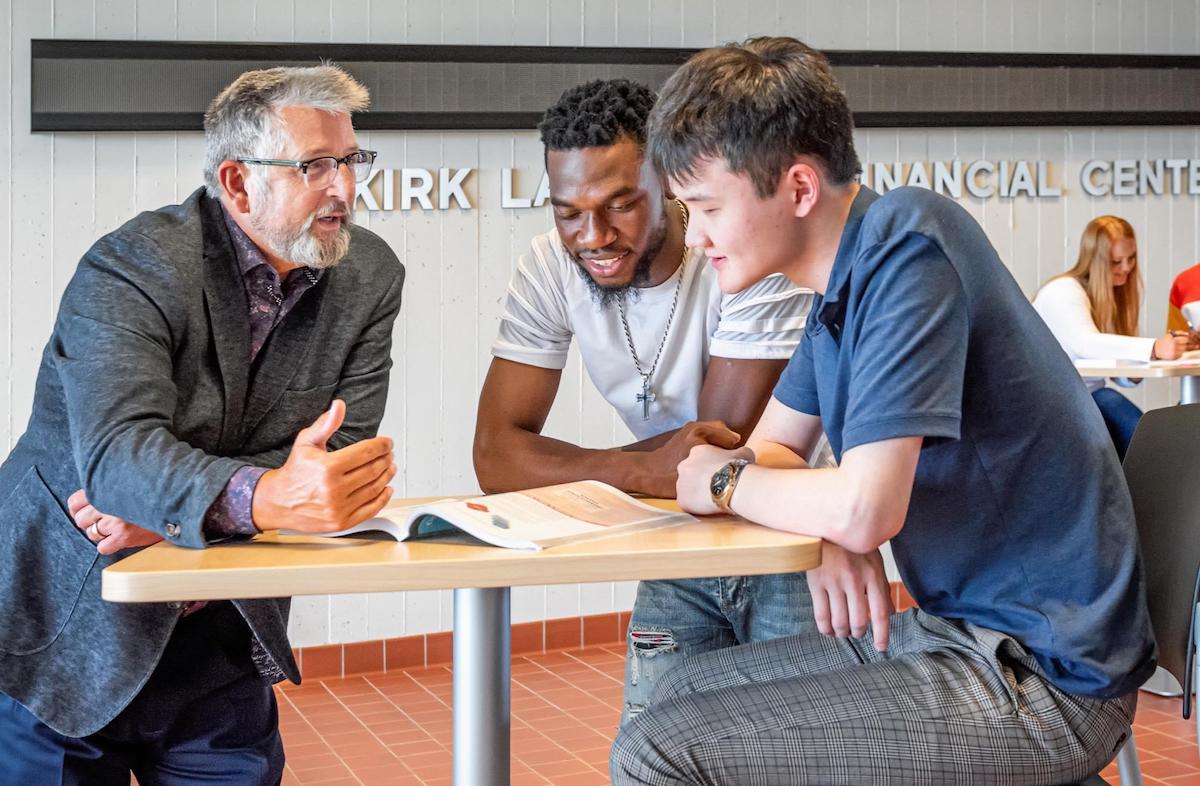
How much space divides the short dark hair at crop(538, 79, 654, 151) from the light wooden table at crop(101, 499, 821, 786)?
3.10 ft

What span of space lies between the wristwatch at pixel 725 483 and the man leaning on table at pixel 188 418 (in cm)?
45

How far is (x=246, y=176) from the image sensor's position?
7.43 feet

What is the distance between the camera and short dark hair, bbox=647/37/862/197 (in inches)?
72.1

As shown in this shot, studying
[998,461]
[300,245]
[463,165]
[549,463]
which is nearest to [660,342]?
[549,463]

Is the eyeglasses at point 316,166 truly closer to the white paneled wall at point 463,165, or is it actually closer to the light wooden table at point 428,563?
the light wooden table at point 428,563

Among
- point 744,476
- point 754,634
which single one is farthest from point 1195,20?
point 744,476

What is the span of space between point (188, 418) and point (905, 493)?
111 centimetres

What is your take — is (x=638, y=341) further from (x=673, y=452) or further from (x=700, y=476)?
(x=700, y=476)

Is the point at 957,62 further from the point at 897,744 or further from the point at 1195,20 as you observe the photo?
the point at 897,744

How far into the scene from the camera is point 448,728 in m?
4.31

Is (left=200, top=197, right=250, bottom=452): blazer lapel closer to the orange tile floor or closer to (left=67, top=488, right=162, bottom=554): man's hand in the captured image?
(left=67, top=488, right=162, bottom=554): man's hand

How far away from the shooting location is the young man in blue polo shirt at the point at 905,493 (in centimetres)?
169

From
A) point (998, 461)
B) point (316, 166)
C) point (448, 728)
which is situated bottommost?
point (448, 728)

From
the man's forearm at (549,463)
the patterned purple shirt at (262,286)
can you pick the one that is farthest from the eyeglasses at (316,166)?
the man's forearm at (549,463)
